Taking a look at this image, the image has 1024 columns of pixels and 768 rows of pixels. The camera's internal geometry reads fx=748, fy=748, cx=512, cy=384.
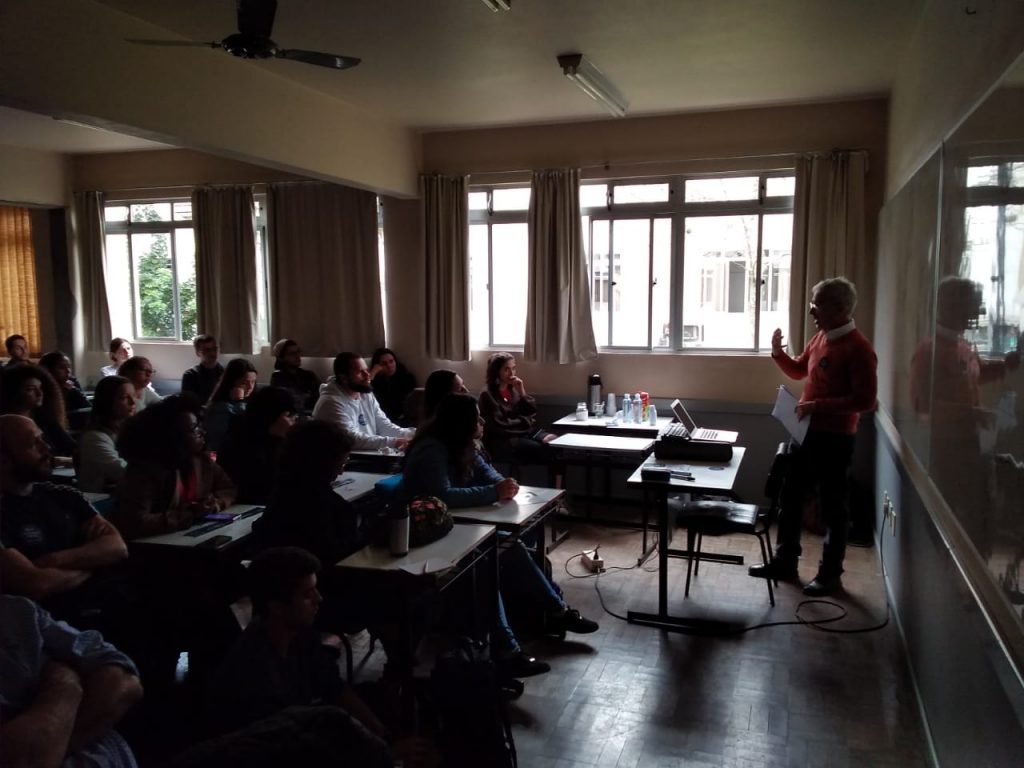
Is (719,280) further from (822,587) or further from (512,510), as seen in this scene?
(512,510)

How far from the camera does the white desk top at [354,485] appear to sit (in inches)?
132

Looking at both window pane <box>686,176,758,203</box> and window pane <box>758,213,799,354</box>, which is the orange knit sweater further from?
window pane <box>686,176,758,203</box>

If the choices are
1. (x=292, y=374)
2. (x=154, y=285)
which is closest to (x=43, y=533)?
(x=292, y=374)

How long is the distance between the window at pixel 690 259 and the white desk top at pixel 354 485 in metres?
2.94

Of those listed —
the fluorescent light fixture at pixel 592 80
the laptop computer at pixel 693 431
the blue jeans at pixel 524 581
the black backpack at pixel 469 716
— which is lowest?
the blue jeans at pixel 524 581

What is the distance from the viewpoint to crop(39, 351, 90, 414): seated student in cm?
547

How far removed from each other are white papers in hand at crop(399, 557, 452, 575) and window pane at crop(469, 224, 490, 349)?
4.08 m

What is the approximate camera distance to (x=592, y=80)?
14.6ft

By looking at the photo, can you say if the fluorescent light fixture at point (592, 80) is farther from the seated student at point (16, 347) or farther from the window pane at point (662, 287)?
the seated student at point (16, 347)

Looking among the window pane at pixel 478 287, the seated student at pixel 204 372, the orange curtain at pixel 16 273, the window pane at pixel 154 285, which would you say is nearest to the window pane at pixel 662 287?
the window pane at pixel 478 287

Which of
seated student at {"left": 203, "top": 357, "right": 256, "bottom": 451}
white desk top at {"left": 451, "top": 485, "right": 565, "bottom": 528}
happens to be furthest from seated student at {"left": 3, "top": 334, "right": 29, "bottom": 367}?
white desk top at {"left": 451, "top": 485, "right": 565, "bottom": 528}

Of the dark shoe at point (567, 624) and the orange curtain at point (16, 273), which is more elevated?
the orange curtain at point (16, 273)

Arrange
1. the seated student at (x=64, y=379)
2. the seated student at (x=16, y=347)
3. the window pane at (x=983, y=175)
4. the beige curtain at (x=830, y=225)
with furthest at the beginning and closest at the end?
1. the seated student at (x=16, y=347)
2. the seated student at (x=64, y=379)
3. the beige curtain at (x=830, y=225)
4. the window pane at (x=983, y=175)

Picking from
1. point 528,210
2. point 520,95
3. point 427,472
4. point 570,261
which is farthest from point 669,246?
point 427,472
